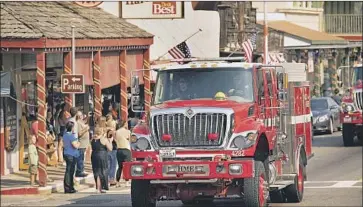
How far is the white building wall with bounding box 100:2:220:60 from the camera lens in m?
44.4

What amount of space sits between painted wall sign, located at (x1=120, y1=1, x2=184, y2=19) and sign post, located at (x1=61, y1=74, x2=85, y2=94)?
8.53m

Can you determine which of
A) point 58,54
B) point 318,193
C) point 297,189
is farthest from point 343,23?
point 297,189

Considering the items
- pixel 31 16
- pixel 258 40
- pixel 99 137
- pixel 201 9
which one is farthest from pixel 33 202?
pixel 258 40

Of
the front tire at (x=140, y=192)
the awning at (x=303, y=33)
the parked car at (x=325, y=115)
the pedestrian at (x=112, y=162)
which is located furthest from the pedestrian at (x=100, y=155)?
the awning at (x=303, y=33)

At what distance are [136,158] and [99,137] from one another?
355 inches

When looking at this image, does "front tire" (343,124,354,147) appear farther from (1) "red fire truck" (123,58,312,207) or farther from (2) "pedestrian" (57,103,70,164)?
(1) "red fire truck" (123,58,312,207)

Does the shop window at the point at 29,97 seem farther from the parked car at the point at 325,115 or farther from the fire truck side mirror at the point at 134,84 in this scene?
the parked car at the point at 325,115

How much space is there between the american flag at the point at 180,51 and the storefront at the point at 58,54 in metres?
2.87

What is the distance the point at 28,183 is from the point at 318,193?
25.1 ft

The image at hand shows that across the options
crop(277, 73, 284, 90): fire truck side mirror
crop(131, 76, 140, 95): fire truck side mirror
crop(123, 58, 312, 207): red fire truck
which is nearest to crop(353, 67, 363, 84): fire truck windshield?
crop(277, 73, 284, 90): fire truck side mirror

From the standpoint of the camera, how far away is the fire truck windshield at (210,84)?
2019 centimetres

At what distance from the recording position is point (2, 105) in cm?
3234

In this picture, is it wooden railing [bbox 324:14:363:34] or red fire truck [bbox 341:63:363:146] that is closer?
red fire truck [bbox 341:63:363:146]

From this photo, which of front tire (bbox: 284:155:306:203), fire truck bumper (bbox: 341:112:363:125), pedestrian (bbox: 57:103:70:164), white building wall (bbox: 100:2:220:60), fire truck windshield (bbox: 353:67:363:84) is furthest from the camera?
white building wall (bbox: 100:2:220:60)
